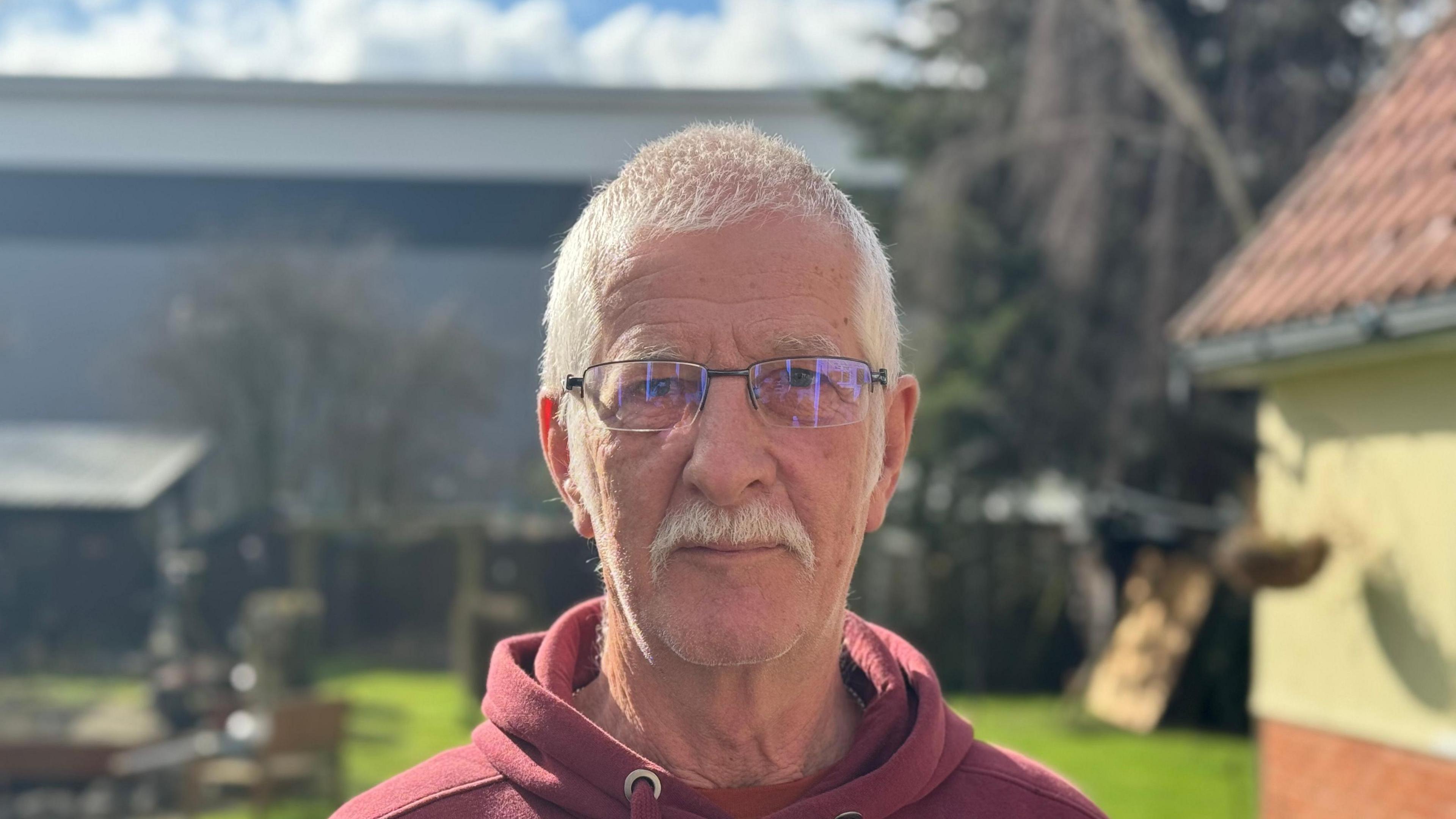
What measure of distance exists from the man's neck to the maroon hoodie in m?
0.05

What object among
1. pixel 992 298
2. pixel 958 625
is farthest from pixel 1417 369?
pixel 958 625

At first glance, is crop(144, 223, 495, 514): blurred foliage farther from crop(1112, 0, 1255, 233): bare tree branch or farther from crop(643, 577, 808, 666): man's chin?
crop(643, 577, 808, 666): man's chin

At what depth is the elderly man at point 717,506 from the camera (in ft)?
4.52

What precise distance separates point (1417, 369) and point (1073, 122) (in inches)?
277

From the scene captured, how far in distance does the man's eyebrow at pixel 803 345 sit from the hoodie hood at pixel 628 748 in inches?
14.7

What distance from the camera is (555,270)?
5.07 feet

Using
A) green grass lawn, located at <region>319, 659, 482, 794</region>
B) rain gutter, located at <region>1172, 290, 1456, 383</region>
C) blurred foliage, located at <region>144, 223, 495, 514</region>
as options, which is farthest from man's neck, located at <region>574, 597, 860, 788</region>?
blurred foliage, located at <region>144, 223, 495, 514</region>

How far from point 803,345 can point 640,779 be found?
0.44 m

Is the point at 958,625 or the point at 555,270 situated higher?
the point at 555,270

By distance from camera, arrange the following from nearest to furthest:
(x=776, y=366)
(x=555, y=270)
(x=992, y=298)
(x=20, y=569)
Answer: (x=776, y=366) < (x=555, y=270) < (x=992, y=298) < (x=20, y=569)

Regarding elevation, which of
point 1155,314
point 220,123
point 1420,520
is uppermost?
point 220,123

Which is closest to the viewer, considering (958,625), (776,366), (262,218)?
(776,366)

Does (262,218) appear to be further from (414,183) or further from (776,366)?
(776,366)

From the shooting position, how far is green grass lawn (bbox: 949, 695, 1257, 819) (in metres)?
10.2
